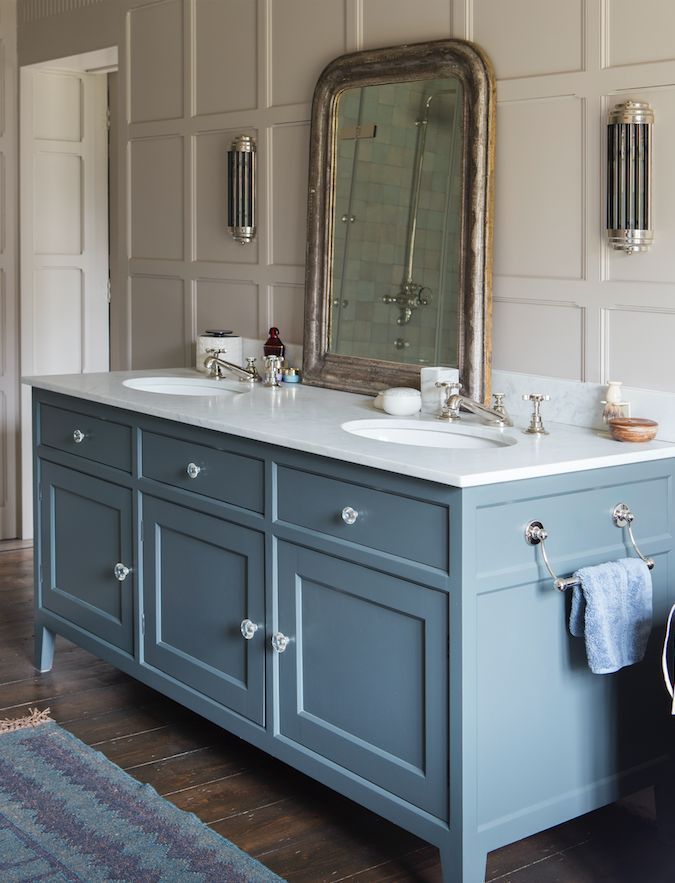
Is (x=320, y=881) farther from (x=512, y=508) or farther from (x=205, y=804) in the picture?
(x=512, y=508)

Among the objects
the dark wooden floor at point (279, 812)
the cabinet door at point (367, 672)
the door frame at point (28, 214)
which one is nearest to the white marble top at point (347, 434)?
the cabinet door at point (367, 672)

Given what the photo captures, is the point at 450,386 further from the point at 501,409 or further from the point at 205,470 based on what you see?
the point at 205,470

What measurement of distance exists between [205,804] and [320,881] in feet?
1.54

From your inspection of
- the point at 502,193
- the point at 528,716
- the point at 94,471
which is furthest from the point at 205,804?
the point at 502,193

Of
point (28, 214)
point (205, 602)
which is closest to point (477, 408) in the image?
point (205, 602)

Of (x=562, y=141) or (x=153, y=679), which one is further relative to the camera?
(x=153, y=679)

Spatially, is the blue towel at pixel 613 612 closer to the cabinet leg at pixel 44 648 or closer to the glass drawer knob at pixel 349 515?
the glass drawer knob at pixel 349 515

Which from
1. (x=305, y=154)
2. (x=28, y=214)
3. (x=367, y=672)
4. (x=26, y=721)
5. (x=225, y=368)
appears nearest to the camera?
(x=367, y=672)

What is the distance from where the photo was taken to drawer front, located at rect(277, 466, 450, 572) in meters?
2.32

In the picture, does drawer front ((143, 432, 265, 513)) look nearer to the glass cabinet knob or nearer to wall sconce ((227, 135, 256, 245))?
the glass cabinet knob

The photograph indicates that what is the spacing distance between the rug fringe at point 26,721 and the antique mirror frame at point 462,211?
4.33ft

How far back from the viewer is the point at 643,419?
2678 millimetres

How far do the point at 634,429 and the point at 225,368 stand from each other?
1.73 metres

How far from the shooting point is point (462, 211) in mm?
3057
